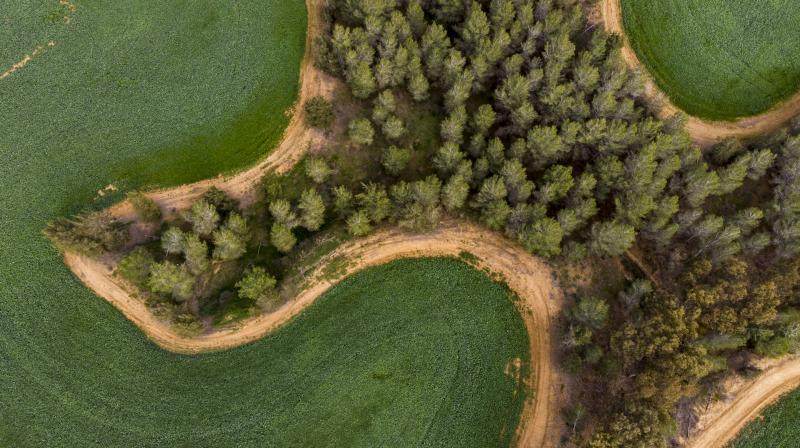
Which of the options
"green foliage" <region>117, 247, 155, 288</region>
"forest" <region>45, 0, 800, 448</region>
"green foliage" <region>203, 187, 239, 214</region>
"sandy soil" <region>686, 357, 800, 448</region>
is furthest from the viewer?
"green foliage" <region>203, 187, 239, 214</region>

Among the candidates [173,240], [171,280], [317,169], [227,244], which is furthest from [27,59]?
[317,169]

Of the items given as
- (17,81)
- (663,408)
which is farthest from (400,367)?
(17,81)

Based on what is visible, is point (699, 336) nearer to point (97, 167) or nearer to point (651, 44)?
point (651, 44)

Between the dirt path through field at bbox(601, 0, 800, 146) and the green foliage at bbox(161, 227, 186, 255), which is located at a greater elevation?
the green foliage at bbox(161, 227, 186, 255)

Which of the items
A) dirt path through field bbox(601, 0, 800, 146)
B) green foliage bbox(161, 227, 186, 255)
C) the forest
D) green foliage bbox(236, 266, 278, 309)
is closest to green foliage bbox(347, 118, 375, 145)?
the forest

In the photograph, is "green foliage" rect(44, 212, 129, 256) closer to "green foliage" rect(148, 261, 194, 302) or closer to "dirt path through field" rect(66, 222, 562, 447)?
"dirt path through field" rect(66, 222, 562, 447)

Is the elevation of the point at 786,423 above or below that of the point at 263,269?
below

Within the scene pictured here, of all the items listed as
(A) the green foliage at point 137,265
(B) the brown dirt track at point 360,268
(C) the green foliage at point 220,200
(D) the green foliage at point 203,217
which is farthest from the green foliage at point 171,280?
(C) the green foliage at point 220,200

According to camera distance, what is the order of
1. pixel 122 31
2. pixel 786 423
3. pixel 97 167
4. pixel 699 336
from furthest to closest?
pixel 122 31, pixel 97 167, pixel 786 423, pixel 699 336
